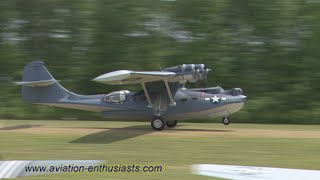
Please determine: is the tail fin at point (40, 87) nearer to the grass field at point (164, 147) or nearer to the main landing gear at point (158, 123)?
the grass field at point (164, 147)

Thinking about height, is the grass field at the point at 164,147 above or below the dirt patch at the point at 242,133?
above

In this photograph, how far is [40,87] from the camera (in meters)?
22.4

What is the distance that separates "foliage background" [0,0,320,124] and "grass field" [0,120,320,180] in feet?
23.0

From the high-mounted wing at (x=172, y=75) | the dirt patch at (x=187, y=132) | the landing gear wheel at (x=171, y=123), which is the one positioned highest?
the high-mounted wing at (x=172, y=75)

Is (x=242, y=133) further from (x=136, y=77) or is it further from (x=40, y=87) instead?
(x=40, y=87)

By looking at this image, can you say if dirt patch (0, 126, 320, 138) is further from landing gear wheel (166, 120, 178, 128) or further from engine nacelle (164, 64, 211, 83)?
engine nacelle (164, 64, 211, 83)

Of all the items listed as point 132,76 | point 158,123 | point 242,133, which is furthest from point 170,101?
point 242,133

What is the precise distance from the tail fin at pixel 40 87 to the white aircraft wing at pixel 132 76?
4421mm

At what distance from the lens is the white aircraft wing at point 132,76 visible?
16.6 metres

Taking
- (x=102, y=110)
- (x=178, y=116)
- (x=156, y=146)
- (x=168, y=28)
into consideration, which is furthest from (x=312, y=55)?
(x=156, y=146)

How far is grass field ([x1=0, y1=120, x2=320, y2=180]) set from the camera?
38.5 ft

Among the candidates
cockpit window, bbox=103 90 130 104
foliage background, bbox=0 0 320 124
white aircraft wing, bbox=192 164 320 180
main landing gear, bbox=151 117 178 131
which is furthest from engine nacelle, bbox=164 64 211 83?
white aircraft wing, bbox=192 164 320 180

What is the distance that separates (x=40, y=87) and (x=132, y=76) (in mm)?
6291

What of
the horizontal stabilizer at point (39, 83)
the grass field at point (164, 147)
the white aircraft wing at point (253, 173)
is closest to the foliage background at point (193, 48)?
the horizontal stabilizer at point (39, 83)
